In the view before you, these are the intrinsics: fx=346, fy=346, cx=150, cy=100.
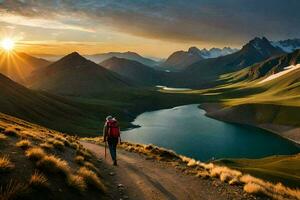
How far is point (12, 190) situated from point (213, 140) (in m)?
137

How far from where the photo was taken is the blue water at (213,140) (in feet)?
411

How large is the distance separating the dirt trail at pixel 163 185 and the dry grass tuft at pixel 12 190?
6.27 m

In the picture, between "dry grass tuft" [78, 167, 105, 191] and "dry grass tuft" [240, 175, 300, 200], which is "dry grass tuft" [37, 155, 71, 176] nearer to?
"dry grass tuft" [78, 167, 105, 191]

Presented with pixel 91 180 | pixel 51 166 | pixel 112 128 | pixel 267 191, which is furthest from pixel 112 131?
pixel 267 191

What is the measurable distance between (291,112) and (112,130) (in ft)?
607

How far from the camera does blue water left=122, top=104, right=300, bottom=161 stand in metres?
125

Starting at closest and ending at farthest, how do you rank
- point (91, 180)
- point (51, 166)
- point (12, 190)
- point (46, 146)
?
point (12, 190) → point (51, 166) → point (91, 180) → point (46, 146)

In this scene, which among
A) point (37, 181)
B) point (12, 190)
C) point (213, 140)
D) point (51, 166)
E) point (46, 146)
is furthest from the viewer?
point (213, 140)

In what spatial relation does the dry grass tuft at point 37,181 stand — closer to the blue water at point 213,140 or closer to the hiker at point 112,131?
the hiker at point 112,131

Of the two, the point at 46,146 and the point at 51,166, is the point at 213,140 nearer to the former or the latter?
the point at 46,146

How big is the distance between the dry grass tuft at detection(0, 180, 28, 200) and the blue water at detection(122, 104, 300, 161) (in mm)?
100770

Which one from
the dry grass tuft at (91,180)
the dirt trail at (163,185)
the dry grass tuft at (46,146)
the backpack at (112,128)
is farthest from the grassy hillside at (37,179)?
the backpack at (112,128)

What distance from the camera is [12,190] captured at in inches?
498

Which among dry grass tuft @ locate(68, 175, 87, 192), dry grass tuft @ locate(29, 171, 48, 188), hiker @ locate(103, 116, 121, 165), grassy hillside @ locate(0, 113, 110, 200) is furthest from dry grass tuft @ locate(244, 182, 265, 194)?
dry grass tuft @ locate(29, 171, 48, 188)
